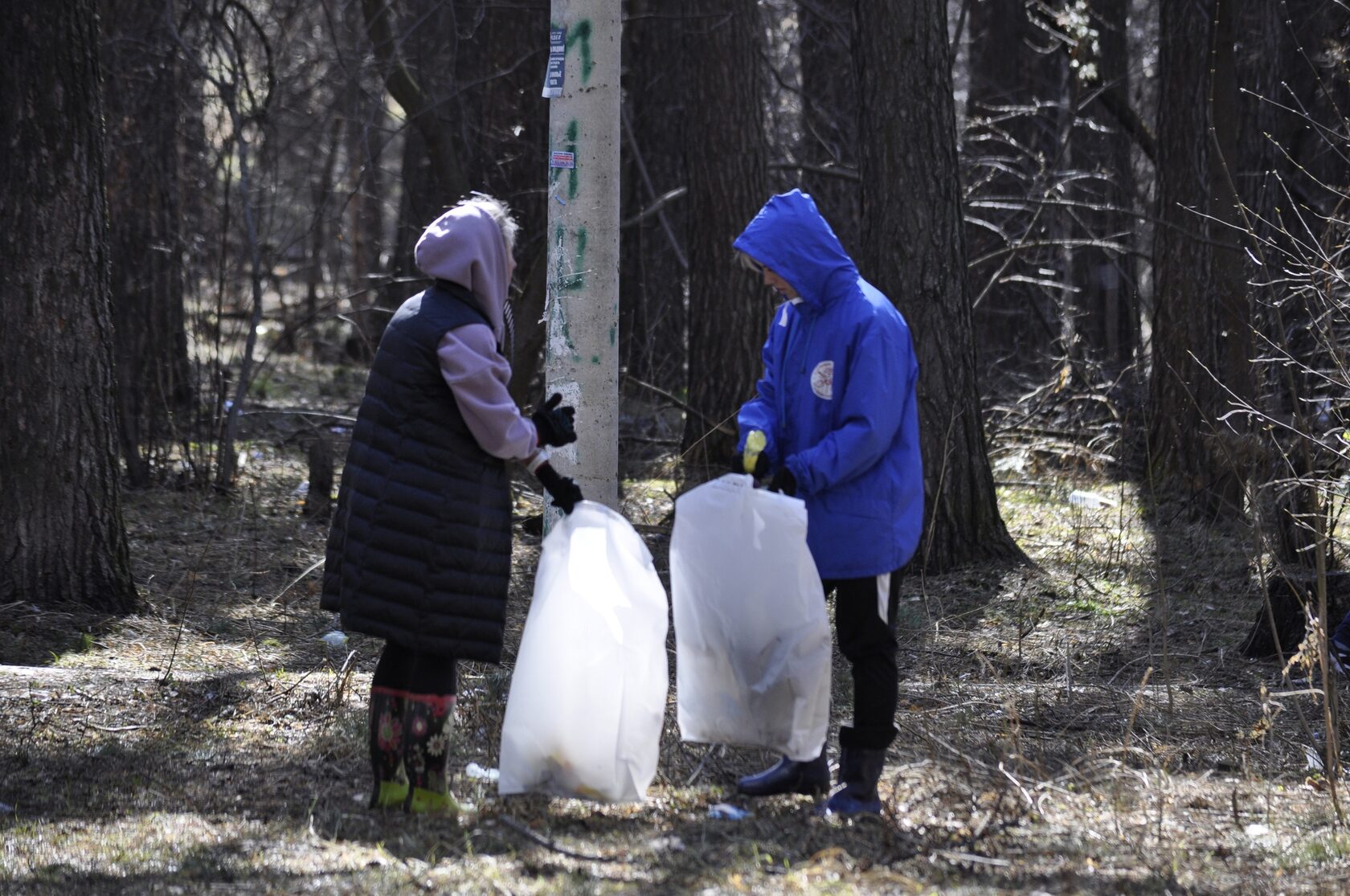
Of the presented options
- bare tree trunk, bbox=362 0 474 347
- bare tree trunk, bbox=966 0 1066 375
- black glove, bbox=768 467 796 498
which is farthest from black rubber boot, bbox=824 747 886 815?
bare tree trunk, bbox=966 0 1066 375

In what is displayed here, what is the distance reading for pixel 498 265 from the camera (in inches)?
145

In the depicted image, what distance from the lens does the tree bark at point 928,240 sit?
24.3ft

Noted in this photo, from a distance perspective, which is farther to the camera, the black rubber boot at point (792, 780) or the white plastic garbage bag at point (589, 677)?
the black rubber boot at point (792, 780)

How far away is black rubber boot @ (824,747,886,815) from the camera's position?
3.72 metres

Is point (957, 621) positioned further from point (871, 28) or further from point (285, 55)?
point (285, 55)

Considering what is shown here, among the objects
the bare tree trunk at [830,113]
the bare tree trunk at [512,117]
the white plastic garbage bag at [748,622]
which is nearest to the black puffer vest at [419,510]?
the white plastic garbage bag at [748,622]

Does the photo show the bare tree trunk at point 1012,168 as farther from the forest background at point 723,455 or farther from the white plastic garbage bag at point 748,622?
the white plastic garbage bag at point 748,622

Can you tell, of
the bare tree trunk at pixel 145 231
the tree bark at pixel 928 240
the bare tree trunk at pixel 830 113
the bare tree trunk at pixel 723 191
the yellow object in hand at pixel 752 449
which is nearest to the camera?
the yellow object in hand at pixel 752 449

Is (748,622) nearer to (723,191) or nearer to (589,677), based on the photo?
(589,677)

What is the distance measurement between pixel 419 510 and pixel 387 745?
0.67 metres

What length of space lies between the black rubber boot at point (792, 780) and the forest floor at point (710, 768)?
5 cm

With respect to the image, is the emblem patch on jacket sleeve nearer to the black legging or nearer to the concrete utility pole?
the concrete utility pole

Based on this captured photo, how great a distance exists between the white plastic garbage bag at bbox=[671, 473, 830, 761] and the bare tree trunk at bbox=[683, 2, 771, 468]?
561 centimetres

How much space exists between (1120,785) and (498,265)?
90.3 inches
